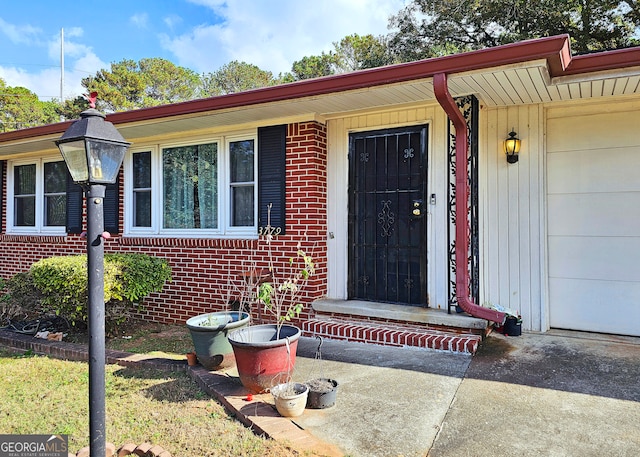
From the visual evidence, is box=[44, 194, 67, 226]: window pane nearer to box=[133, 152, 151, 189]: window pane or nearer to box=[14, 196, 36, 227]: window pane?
box=[14, 196, 36, 227]: window pane

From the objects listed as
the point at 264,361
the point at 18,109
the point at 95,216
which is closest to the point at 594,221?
the point at 264,361

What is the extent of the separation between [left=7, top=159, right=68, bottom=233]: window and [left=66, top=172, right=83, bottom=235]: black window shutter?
0.28m

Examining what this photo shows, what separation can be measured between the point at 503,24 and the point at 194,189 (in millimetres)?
13174

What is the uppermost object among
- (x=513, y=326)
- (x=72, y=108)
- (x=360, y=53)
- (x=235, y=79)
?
(x=235, y=79)

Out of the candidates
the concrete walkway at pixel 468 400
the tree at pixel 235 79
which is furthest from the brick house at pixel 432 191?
the tree at pixel 235 79

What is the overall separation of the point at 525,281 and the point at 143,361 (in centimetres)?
373

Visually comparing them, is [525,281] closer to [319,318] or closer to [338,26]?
[319,318]

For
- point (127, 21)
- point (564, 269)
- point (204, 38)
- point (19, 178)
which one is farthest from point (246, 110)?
point (204, 38)

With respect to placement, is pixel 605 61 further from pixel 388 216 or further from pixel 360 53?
pixel 360 53

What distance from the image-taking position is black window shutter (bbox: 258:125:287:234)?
5.27 meters

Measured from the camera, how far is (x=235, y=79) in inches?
1095

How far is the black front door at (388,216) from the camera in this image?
484 cm

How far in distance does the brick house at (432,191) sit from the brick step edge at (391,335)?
2 cm

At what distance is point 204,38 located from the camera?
2531 centimetres
